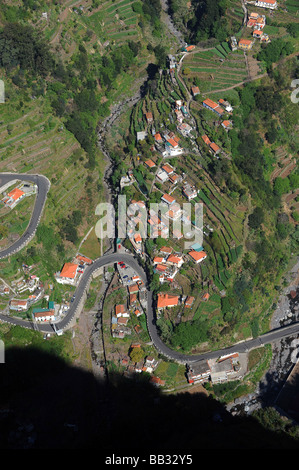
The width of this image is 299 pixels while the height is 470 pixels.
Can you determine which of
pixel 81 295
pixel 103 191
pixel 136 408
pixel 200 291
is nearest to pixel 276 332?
pixel 200 291

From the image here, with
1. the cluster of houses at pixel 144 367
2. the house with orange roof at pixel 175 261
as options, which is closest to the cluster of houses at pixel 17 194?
the house with orange roof at pixel 175 261

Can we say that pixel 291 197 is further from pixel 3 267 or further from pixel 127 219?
pixel 3 267

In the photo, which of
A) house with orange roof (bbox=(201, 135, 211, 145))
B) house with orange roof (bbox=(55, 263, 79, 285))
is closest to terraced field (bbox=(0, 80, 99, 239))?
house with orange roof (bbox=(55, 263, 79, 285))

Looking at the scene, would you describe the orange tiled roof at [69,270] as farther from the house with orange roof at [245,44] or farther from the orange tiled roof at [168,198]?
the house with orange roof at [245,44]

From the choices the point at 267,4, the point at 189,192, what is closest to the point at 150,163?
the point at 189,192

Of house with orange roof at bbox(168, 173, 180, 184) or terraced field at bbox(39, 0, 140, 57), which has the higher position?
terraced field at bbox(39, 0, 140, 57)

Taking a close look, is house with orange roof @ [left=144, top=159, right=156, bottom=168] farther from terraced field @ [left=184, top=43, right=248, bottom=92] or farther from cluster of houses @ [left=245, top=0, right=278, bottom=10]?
cluster of houses @ [left=245, top=0, right=278, bottom=10]

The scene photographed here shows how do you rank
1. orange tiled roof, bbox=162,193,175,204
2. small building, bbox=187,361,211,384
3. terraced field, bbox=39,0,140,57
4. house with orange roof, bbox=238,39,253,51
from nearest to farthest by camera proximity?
small building, bbox=187,361,211,384 < orange tiled roof, bbox=162,193,175,204 < terraced field, bbox=39,0,140,57 < house with orange roof, bbox=238,39,253,51
